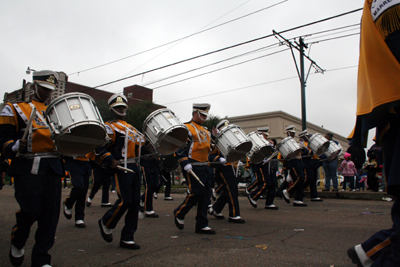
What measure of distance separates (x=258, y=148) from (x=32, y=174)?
5.12 meters

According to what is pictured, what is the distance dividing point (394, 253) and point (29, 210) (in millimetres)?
3092

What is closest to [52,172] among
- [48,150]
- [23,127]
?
[48,150]

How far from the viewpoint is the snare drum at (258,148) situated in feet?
24.9

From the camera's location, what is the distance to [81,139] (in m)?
3.49

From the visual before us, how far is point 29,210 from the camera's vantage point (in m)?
3.33

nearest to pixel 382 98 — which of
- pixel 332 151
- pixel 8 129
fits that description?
pixel 8 129

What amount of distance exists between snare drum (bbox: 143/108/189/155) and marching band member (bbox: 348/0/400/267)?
8.89 ft

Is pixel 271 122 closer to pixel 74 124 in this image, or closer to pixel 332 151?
pixel 332 151

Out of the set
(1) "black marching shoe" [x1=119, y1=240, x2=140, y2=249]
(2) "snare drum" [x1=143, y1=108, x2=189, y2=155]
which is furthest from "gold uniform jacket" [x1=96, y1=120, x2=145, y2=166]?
(1) "black marching shoe" [x1=119, y1=240, x2=140, y2=249]

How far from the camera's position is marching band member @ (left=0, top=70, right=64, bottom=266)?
3344mm

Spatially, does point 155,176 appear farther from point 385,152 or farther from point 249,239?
point 385,152

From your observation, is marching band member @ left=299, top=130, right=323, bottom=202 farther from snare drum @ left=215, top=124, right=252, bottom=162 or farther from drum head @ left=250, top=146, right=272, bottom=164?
snare drum @ left=215, top=124, right=252, bottom=162

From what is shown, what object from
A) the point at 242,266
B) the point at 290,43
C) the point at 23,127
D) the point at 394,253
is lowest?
the point at 242,266

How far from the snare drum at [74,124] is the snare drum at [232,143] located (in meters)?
2.77
